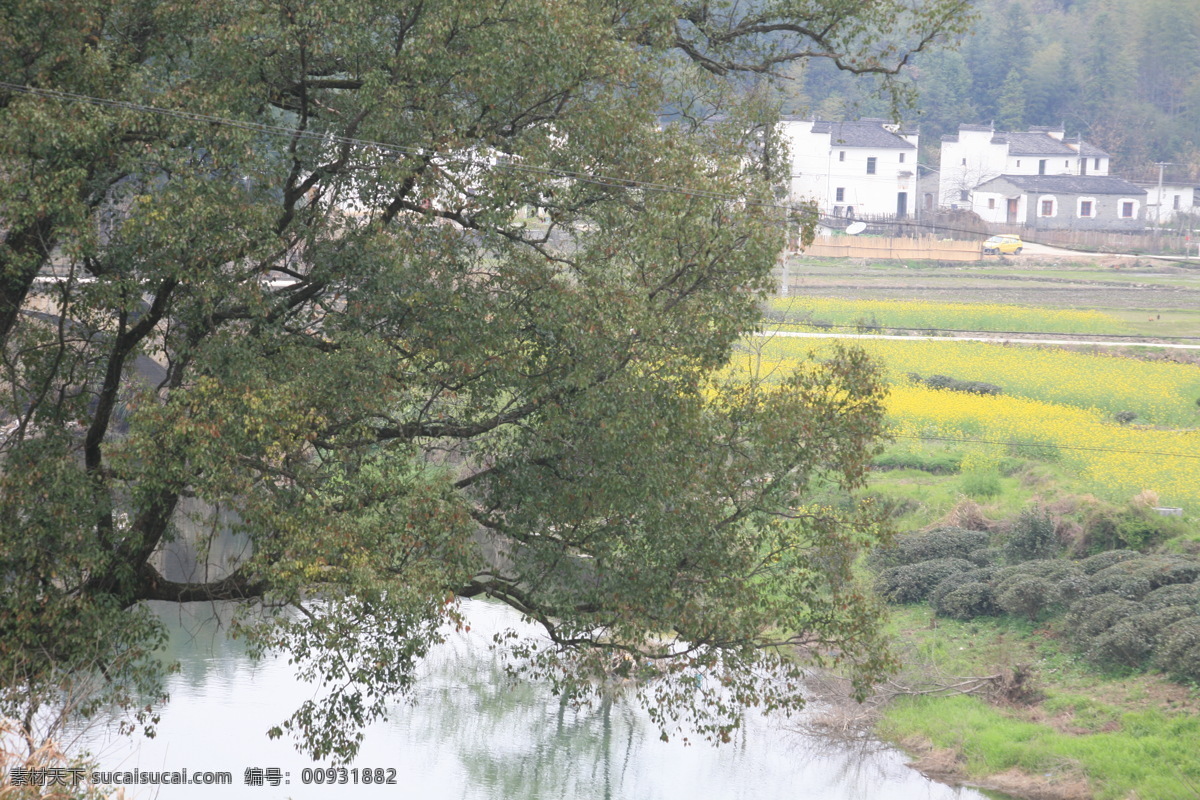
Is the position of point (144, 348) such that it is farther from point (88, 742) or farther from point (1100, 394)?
point (1100, 394)

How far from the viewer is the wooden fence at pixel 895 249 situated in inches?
1970

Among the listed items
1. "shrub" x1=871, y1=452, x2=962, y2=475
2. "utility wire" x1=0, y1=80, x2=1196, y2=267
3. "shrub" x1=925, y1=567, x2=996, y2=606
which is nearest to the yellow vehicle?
"shrub" x1=871, y1=452, x2=962, y2=475


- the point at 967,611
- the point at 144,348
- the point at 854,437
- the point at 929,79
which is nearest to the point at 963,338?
the point at 967,611

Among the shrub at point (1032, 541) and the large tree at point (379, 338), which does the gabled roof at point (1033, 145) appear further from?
the large tree at point (379, 338)

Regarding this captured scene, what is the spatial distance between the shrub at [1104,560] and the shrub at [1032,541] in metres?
1.42

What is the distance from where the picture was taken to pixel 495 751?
55.5ft

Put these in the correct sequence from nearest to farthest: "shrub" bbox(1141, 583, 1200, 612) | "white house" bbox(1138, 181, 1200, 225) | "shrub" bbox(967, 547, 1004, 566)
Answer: "shrub" bbox(1141, 583, 1200, 612) → "shrub" bbox(967, 547, 1004, 566) → "white house" bbox(1138, 181, 1200, 225)

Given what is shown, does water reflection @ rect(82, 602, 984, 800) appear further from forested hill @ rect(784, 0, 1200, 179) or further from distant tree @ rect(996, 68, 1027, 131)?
distant tree @ rect(996, 68, 1027, 131)

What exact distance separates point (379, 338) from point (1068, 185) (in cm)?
5659

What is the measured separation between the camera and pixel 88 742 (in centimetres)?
1504

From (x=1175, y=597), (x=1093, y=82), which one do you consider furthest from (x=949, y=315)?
(x=1093, y=82)

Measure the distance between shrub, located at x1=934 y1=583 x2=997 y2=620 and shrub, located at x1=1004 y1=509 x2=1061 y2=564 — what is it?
1.33 meters

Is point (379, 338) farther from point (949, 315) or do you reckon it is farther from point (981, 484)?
point (949, 315)

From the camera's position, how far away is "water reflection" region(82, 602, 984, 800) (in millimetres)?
15516
